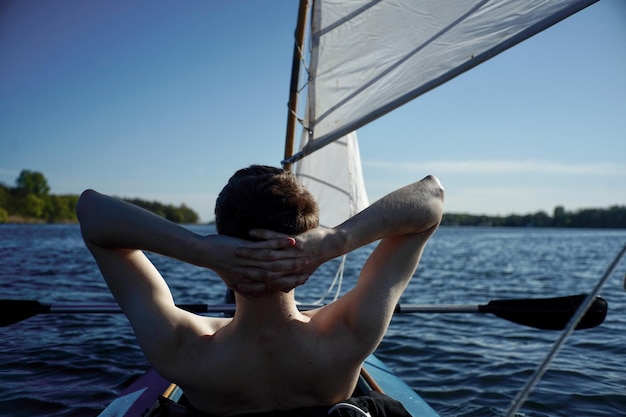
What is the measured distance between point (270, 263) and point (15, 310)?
3179mm

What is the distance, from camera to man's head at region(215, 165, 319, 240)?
147 cm

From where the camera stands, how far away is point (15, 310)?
3.76m

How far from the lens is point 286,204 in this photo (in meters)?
1.48

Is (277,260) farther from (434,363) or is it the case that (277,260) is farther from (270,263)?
(434,363)

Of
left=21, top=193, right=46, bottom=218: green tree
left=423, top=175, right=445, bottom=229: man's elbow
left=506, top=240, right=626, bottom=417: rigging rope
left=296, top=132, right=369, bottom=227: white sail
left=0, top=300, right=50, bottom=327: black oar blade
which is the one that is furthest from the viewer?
left=21, top=193, right=46, bottom=218: green tree

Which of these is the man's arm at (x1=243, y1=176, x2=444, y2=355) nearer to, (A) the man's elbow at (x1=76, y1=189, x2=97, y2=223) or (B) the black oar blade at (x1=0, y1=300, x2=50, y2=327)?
(A) the man's elbow at (x1=76, y1=189, x2=97, y2=223)

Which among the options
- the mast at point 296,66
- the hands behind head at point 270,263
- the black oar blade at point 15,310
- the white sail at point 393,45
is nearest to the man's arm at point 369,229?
the hands behind head at point 270,263

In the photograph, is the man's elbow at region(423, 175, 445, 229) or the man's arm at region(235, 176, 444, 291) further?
the man's elbow at region(423, 175, 445, 229)

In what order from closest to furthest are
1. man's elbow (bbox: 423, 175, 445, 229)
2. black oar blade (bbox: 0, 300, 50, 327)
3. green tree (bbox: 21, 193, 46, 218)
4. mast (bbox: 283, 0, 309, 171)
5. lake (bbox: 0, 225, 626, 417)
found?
man's elbow (bbox: 423, 175, 445, 229) → black oar blade (bbox: 0, 300, 50, 327) → mast (bbox: 283, 0, 309, 171) → lake (bbox: 0, 225, 626, 417) → green tree (bbox: 21, 193, 46, 218)

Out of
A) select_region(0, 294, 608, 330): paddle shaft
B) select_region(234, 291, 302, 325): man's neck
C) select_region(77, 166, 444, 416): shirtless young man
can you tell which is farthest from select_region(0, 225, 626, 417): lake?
select_region(234, 291, 302, 325): man's neck

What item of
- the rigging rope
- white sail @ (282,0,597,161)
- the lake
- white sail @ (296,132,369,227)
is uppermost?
white sail @ (282,0,597,161)

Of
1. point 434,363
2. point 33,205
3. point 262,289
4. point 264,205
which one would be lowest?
point 434,363

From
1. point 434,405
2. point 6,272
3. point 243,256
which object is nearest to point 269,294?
point 243,256

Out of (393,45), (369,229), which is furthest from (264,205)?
(393,45)
